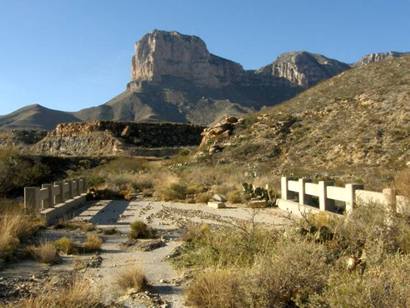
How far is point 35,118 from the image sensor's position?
123312mm

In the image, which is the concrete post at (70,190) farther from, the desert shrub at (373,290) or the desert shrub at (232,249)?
the desert shrub at (373,290)

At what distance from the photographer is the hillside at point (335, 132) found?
31.8 m

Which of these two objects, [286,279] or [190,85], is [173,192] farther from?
[190,85]

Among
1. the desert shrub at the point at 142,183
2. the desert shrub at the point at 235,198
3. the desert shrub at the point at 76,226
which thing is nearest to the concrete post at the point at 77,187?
the desert shrub at the point at 142,183

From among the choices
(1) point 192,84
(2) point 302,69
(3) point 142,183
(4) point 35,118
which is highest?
(2) point 302,69

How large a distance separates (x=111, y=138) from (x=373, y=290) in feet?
215

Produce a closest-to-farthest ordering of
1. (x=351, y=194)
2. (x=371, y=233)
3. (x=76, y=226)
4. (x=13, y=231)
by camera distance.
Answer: (x=371, y=233) → (x=13, y=231) → (x=351, y=194) → (x=76, y=226)

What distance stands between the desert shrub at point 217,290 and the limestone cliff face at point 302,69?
579 feet

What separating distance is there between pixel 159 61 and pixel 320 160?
152293 millimetres

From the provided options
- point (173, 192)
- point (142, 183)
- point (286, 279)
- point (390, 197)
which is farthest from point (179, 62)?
point (286, 279)

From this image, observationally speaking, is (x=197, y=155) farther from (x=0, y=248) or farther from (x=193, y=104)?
(x=193, y=104)

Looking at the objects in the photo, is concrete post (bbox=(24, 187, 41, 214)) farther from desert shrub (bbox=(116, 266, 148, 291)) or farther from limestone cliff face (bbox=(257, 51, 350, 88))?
limestone cliff face (bbox=(257, 51, 350, 88))

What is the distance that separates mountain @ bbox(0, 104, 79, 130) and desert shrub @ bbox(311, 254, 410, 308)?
382 feet


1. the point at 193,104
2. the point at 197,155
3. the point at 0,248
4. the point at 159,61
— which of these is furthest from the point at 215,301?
the point at 159,61
